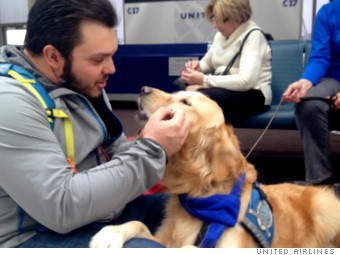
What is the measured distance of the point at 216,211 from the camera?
125 centimetres

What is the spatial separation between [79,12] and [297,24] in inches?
A: 175

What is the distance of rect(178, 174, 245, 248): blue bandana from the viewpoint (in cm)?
122

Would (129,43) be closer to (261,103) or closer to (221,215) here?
(261,103)

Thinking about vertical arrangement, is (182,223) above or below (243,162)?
below

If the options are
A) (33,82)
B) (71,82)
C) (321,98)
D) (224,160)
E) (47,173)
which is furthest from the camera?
(321,98)

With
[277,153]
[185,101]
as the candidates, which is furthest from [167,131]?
[277,153]

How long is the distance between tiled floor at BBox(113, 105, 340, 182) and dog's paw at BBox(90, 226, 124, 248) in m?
1.59

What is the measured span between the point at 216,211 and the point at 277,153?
253 centimetres

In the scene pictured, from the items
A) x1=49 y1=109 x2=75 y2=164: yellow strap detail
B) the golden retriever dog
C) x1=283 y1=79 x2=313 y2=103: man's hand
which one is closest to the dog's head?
the golden retriever dog

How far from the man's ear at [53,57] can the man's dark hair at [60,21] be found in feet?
0.04

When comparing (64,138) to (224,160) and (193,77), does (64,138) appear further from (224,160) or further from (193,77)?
(193,77)

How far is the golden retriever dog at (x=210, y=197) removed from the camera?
1.25 metres

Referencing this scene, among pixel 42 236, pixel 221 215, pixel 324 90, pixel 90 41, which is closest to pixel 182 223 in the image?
pixel 221 215

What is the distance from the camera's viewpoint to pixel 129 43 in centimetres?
600
